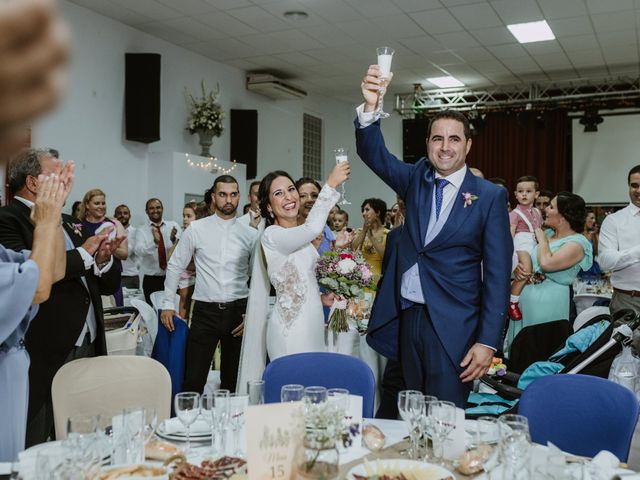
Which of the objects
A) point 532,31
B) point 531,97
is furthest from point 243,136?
point 531,97

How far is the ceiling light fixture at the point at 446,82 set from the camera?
1126 centimetres

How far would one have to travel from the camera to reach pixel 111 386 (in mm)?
2416

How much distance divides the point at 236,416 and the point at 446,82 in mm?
10648

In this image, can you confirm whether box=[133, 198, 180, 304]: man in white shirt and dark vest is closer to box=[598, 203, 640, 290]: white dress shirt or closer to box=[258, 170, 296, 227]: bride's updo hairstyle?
box=[258, 170, 296, 227]: bride's updo hairstyle

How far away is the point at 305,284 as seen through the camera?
3281mm

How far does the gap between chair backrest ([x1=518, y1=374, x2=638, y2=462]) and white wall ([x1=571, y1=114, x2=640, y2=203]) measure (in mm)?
10759

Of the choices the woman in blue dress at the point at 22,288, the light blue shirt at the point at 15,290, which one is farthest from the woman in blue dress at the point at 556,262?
the light blue shirt at the point at 15,290

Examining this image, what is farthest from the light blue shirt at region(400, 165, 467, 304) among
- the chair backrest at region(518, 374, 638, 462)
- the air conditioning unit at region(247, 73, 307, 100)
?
the air conditioning unit at region(247, 73, 307, 100)

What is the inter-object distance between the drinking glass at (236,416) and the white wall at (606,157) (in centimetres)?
1168

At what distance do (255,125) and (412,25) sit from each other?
3.09 meters

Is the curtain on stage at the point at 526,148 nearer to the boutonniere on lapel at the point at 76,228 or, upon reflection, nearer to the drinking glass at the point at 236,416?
the boutonniere on lapel at the point at 76,228

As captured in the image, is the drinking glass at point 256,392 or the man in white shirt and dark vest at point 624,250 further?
the man in white shirt and dark vest at point 624,250

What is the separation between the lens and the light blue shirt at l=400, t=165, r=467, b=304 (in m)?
2.72

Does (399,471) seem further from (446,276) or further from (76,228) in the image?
(76,228)
